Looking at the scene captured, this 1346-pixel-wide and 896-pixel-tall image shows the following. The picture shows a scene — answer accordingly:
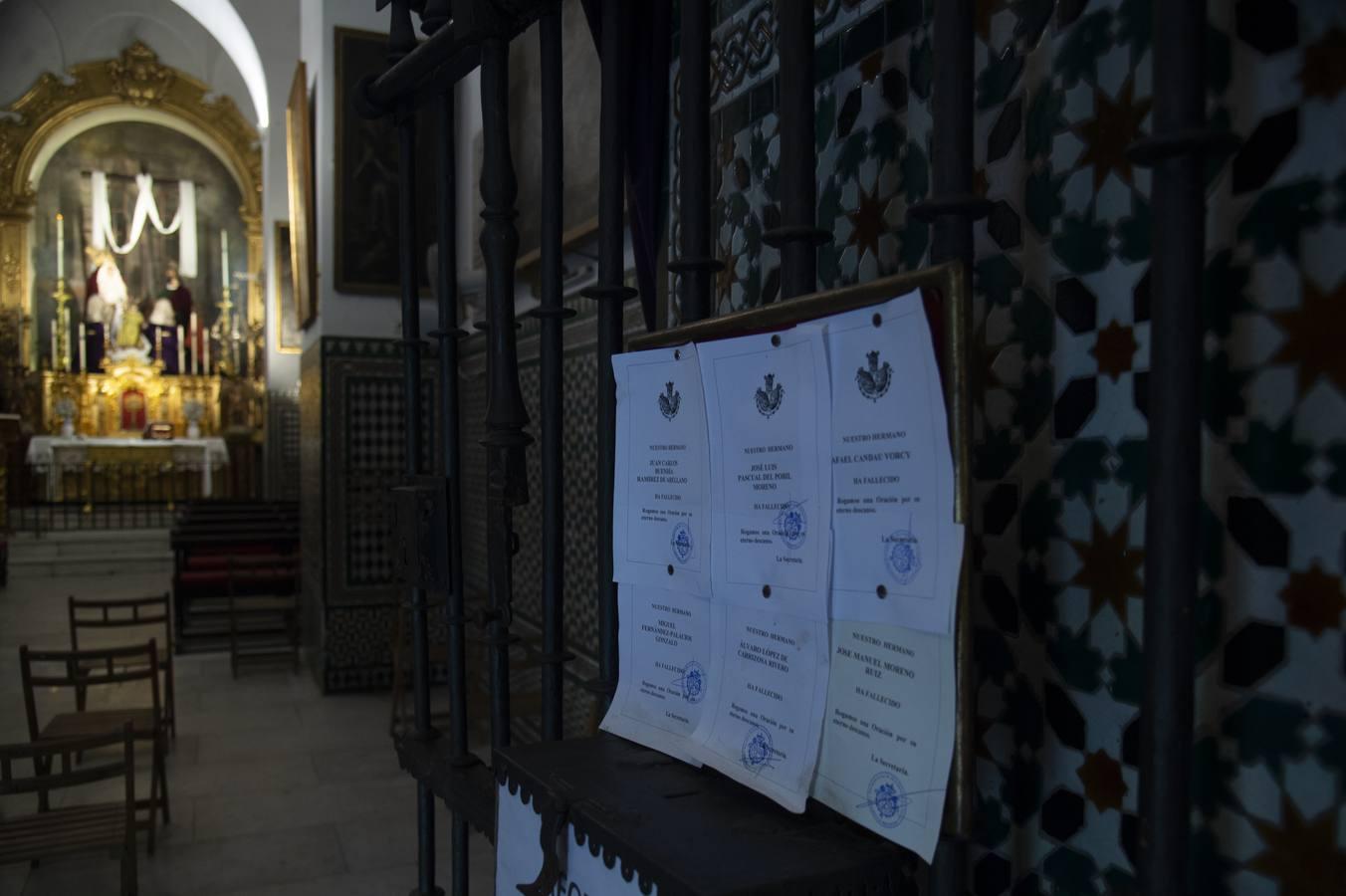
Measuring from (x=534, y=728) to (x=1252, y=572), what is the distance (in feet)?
13.1

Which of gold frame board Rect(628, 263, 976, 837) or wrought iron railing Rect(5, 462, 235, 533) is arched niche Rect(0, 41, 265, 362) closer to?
wrought iron railing Rect(5, 462, 235, 533)

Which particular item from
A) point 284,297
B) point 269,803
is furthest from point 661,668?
point 284,297

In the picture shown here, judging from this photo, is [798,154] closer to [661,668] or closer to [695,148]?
[695,148]

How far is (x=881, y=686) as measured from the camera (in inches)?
32.8

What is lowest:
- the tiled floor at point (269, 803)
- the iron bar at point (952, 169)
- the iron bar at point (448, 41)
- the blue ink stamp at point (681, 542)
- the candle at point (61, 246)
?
the tiled floor at point (269, 803)

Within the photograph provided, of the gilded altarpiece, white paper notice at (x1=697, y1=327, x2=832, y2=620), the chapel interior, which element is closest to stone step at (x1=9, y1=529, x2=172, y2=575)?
the gilded altarpiece

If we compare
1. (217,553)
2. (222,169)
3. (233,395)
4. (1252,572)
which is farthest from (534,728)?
(222,169)

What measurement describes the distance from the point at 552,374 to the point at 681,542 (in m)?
0.38

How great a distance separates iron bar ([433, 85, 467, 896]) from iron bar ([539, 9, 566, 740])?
185 mm

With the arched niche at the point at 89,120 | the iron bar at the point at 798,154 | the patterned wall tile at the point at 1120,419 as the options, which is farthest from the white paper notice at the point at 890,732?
the arched niche at the point at 89,120

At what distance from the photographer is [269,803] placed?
3.99m

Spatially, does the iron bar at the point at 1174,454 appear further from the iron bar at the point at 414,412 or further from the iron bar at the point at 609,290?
the iron bar at the point at 414,412

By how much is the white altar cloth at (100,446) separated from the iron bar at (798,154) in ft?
47.3

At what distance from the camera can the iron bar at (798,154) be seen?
94cm
